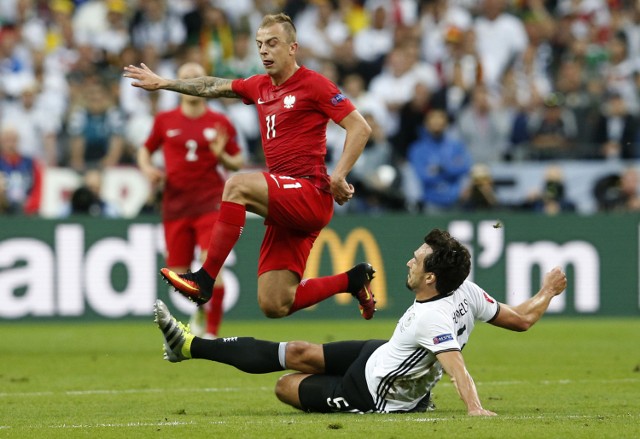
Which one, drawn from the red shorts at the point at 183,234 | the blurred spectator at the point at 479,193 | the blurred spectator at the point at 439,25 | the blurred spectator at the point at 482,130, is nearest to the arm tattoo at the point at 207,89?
the red shorts at the point at 183,234

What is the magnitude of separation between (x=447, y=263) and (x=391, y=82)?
1282cm

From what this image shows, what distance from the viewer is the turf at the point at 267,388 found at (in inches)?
309

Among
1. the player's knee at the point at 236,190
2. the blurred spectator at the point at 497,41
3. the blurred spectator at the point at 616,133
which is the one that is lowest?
the player's knee at the point at 236,190

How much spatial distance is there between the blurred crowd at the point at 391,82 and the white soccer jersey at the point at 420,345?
9949 millimetres

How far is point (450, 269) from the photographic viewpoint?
8.28 meters

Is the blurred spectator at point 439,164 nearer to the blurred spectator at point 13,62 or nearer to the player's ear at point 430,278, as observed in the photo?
the blurred spectator at point 13,62

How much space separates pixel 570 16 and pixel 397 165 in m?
5.83

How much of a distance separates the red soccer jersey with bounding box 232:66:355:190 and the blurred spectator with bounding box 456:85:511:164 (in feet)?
34.1

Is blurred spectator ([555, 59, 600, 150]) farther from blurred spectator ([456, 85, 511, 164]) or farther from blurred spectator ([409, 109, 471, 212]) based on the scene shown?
blurred spectator ([409, 109, 471, 212])

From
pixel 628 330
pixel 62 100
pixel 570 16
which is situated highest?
pixel 570 16

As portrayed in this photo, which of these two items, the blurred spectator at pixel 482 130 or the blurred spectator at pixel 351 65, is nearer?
the blurred spectator at pixel 482 130

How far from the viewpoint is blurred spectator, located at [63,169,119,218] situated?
18094mm

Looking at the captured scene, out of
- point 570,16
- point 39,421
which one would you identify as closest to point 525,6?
point 570,16

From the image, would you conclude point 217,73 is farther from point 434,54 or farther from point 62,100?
point 434,54
